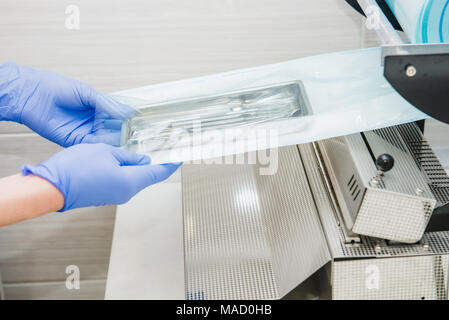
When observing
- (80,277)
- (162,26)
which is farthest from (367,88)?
(80,277)

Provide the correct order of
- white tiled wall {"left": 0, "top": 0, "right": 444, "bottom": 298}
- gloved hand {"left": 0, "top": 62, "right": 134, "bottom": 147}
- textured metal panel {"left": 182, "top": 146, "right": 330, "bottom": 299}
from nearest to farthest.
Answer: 1. textured metal panel {"left": 182, "top": 146, "right": 330, "bottom": 299}
2. gloved hand {"left": 0, "top": 62, "right": 134, "bottom": 147}
3. white tiled wall {"left": 0, "top": 0, "right": 444, "bottom": 298}

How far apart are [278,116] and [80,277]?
961 mm

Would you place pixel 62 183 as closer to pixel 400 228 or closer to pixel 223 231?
pixel 223 231

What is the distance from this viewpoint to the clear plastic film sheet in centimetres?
76

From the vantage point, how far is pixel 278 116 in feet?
2.65

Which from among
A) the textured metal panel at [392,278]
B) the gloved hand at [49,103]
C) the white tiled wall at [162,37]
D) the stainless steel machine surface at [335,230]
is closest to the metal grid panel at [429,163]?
the stainless steel machine surface at [335,230]

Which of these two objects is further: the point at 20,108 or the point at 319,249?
the point at 20,108

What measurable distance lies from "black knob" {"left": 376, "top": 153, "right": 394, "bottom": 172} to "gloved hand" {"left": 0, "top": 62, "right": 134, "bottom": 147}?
21.9 inches

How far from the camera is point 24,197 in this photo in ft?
2.42

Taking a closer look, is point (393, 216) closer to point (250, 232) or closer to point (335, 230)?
point (335, 230)

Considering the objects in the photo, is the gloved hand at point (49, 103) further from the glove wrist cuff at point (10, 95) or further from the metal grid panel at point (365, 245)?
the metal grid panel at point (365, 245)

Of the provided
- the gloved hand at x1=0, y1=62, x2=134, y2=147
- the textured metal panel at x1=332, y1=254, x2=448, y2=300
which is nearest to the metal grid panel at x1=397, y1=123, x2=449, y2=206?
the textured metal panel at x1=332, y1=254, x2=448, y2=300

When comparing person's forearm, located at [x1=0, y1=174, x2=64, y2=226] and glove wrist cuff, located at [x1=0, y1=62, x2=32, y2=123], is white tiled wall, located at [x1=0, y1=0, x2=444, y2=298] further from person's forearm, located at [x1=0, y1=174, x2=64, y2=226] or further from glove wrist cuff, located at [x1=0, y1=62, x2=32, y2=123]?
person's forearm, located at [x1=0, y1=174, x2=64, y2=226]

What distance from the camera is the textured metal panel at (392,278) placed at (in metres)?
0.71
